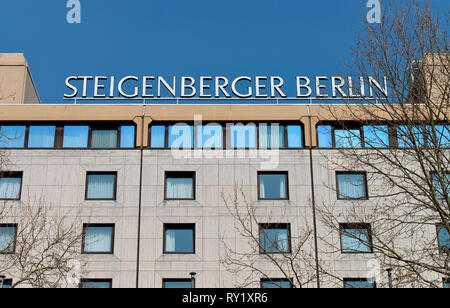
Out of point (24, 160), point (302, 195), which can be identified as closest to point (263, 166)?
point (302, 195)

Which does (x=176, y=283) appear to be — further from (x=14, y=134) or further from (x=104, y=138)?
(x=14, y=134)

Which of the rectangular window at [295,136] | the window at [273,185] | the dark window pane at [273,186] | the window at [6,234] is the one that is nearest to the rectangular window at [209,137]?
the window at [273,185]

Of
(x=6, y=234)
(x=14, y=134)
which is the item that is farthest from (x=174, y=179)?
(x=14, y=134)

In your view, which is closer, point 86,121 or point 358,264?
point 358,264

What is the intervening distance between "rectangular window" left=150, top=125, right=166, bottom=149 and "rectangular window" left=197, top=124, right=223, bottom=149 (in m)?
2.31

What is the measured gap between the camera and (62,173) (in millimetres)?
39156

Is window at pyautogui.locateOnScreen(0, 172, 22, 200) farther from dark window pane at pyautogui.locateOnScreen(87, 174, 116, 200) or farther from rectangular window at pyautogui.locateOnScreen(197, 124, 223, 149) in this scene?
rectangular window at pyautogui.locateOnScreen(197, 124, 223, 149)

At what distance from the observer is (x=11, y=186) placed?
39000 millimetres

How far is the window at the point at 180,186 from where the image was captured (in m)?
39.1

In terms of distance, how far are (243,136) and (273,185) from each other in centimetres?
375

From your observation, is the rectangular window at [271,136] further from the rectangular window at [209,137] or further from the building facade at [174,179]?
the rectangular window at [209,137]

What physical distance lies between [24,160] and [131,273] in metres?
10.1

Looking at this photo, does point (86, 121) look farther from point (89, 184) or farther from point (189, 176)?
point (189, 176)

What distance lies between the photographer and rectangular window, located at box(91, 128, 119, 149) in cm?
4034
